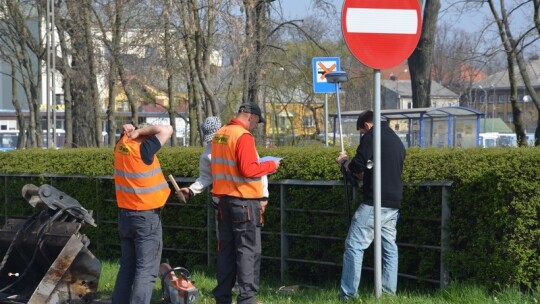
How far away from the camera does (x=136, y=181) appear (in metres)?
8.78

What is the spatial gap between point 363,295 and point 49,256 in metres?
3.28

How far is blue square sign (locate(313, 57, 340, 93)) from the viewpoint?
15875 mm

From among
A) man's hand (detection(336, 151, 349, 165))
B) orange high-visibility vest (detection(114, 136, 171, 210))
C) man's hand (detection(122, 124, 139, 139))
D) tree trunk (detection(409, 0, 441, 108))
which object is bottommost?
orange high-visibility vest (detection(114, 136, 171, 210))

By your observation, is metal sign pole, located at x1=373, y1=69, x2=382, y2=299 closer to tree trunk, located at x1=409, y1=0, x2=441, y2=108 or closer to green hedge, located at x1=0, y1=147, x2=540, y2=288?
green hedge, located at x1=0, y1=147, x2=540, y2=288

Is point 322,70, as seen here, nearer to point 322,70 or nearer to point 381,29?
point 322,70

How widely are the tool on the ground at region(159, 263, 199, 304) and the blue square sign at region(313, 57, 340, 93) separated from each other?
672 centimetres

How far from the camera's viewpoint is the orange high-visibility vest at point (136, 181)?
28.6 feet

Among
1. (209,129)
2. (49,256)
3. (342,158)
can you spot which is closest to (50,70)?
(209,129)

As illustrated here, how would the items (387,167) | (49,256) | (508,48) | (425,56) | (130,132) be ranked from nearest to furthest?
(387,167), (130,132), (49,256), (508,48), (425,56)

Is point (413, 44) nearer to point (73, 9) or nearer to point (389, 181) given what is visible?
point (389, 181)

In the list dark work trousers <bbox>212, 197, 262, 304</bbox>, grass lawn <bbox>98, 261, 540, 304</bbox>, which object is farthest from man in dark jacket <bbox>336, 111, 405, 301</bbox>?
dark work trousers <bbox>212, 197, 262, 304</bbox>

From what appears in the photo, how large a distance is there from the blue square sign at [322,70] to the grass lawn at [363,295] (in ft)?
18.1

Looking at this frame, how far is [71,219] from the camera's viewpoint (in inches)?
385

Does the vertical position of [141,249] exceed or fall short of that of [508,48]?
it falls short
